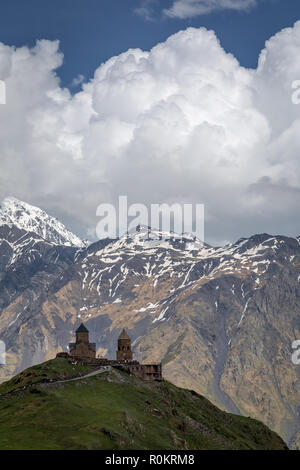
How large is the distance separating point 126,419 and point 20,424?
21661 mm

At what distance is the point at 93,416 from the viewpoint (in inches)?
Result: 5472

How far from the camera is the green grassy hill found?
123000mm

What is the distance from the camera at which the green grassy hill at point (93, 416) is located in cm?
12300
